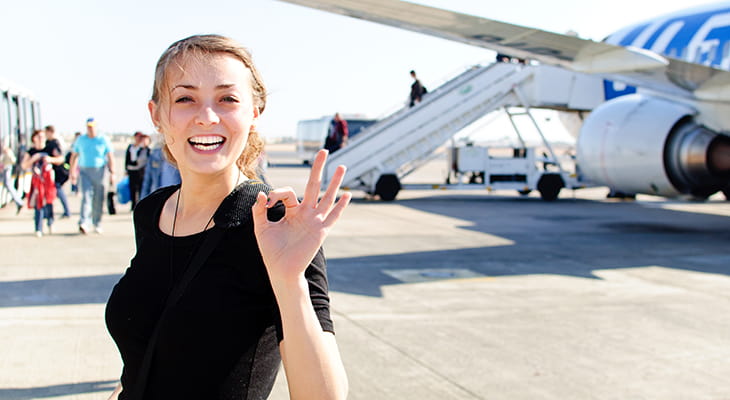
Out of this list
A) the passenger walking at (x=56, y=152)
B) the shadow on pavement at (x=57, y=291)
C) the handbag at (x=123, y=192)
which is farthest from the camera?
the passenger walking at (x=56, y=152)

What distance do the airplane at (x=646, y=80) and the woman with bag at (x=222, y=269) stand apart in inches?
224

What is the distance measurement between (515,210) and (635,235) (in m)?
4.60

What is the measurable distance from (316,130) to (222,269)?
41129 millimetres

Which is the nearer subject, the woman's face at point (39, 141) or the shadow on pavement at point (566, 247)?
the shadow on pavement at point (566, 247)

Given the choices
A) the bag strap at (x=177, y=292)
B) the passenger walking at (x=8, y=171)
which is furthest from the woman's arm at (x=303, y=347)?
the passenger walking at (x=8, y=171)

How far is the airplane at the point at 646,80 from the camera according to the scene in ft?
28.2

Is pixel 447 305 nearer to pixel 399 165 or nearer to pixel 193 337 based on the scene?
pixel 193 337

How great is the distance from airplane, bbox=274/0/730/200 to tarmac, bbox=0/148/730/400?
43.7 inches

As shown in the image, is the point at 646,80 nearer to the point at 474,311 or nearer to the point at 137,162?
the point at 474,311

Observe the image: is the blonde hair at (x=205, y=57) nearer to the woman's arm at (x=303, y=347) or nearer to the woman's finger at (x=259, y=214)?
the woman's finger at (x=259, y=214)

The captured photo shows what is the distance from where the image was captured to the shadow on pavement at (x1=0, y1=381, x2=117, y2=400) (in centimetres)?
422

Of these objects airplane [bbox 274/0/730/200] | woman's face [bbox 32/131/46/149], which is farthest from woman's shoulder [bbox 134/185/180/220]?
woman's face [bbox 32/131/46/149]

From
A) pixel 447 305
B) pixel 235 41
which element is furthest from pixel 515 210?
pixel 235 41

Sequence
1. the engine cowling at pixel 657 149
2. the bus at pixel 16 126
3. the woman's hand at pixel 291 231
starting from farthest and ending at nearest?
the bus at pixel 16 126
the engine cowling at pixel 657 149
the woman's hand at pixel 291 231
